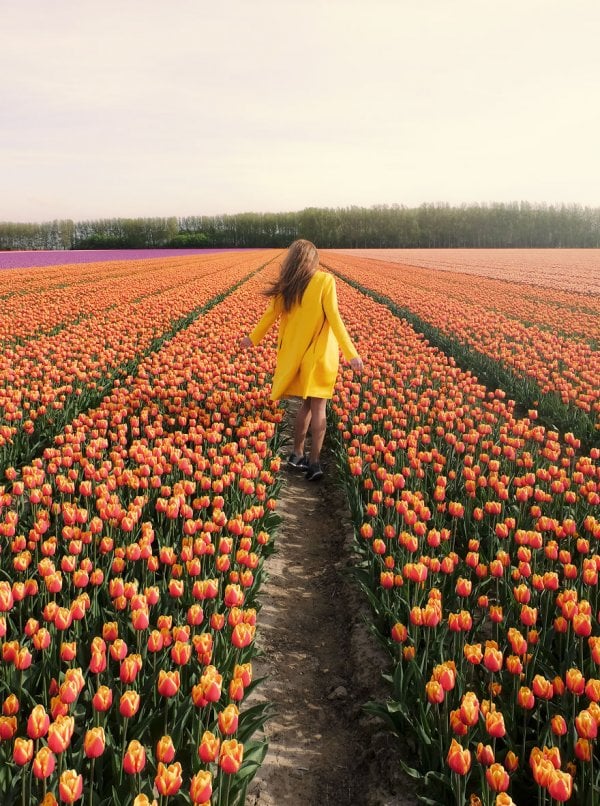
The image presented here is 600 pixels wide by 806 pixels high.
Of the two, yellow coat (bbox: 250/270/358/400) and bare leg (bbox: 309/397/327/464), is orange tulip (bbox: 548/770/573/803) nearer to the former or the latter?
yellow coat (bbox: 250/270/358/400)

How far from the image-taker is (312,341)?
602 cm

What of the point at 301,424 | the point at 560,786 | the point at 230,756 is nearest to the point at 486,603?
the point at 560,786

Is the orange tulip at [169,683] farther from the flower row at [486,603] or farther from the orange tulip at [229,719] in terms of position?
the flower row at [486,603]

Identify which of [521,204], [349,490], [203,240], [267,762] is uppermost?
[521,204]

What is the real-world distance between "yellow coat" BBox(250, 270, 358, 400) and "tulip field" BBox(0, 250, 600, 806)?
1.77 ft

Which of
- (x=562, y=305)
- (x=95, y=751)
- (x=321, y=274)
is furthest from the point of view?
(x=562, y=305)

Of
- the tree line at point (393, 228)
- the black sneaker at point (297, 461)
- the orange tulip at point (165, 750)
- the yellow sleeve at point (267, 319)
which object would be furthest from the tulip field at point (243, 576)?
the tree line at point (393, 228)

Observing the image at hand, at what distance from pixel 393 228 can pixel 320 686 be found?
112 m

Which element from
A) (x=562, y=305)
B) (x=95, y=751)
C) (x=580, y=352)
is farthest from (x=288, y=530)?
(x=562, y=305)

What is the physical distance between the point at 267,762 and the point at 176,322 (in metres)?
12.1

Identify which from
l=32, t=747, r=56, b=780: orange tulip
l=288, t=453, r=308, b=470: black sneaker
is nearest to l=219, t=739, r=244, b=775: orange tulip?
l=32, t=747, r=56, b=780: orange tulip

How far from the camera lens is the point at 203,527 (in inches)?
160

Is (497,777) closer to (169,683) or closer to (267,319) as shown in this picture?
(169,683)

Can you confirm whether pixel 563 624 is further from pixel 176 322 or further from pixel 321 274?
pixel 176 322
